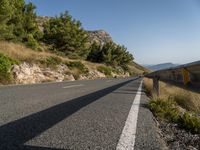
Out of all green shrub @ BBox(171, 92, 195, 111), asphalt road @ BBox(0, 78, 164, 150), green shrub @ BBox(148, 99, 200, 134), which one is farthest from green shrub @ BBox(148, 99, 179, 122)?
green shrub @ BBox(171, 92, 195, 111)

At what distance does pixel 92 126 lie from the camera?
167 inches

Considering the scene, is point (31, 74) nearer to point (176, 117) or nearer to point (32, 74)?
point (32, 74)

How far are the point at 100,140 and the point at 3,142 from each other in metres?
1.26

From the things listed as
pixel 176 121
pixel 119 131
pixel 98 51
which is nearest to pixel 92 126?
pixel 119 131

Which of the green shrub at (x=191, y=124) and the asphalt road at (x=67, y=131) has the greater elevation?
the asphalt road at (x=67, y=131)

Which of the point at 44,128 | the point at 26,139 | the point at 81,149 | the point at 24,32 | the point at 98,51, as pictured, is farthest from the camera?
the point at 98,51

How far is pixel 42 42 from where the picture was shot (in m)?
47.0

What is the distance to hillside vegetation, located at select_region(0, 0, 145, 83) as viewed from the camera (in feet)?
72.8

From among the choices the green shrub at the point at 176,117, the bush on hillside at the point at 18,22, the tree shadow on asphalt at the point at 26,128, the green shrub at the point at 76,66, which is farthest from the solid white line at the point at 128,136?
the green shrub at the point at 76,66

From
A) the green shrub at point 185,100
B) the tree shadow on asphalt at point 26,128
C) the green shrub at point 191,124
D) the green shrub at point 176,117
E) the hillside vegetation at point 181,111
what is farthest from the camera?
the green shrub at point 185,100

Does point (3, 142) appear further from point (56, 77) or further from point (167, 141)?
point (56, 77)

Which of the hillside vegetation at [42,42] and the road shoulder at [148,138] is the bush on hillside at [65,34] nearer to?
the hillside vegetation at [42,42]

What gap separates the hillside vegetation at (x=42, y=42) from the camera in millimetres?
22200

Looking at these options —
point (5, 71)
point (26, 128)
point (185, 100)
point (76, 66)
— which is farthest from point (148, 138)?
point (76, 66)
